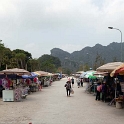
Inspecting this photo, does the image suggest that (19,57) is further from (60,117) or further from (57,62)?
(57,62)

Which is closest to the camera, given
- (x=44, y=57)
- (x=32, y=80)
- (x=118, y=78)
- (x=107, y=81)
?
(x=118, y=78)

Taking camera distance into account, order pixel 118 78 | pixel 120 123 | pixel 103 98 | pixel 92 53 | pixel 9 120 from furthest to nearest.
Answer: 1. pixel 92 53
2. pixel 103 98
3. pixel 118 78
4. pixel 9 120
5. pixel 120 123

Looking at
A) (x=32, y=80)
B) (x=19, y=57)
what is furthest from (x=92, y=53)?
(x=32, y=80)

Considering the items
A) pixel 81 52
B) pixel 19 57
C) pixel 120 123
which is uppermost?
pixel 81 52

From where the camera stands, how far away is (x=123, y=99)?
48.3 ft

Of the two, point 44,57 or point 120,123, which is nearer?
point 120,123

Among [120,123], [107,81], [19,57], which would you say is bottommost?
[120,123]

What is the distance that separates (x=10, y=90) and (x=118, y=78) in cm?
794

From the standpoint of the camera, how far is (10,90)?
738 inches

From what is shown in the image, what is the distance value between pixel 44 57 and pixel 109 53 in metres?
40.4

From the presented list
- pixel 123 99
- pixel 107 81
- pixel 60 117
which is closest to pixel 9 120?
pixel 60 117

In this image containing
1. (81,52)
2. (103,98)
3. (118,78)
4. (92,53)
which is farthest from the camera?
(81,52)

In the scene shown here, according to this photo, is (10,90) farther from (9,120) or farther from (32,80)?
(32,80)

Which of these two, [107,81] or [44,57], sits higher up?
[44,57]
